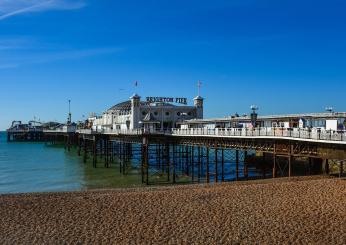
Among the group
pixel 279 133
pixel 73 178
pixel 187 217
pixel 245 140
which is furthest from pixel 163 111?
pixel 187 217

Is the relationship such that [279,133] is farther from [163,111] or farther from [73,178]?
[163,111]

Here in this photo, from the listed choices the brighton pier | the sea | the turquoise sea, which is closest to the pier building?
the brighton pier

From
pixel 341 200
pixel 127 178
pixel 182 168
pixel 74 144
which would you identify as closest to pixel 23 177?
pixel 127 178

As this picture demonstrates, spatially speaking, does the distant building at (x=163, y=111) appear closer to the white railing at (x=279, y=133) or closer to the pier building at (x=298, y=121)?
the pier building at (x=298, y=121)

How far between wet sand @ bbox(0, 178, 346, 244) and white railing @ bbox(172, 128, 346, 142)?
9.28ft

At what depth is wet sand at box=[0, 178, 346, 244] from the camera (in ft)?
52.6

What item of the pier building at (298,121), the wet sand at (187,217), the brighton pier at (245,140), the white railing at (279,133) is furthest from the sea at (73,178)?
the wet sand at (187,217)

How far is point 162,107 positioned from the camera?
59625mm

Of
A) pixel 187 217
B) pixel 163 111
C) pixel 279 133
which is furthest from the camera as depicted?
pixel 163 111

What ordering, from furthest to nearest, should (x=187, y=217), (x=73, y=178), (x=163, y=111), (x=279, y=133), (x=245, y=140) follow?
(x=163, y=111) < (x=73, y=178) < (x=245, y=140) < (x=279, y=133) < (x=187, y=217)

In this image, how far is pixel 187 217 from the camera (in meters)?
18.8

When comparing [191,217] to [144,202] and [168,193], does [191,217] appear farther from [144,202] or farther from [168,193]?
[168,193]

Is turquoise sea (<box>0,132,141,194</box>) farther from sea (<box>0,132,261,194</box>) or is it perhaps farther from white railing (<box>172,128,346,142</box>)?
white railing (<box>172,128,346,142</box>)

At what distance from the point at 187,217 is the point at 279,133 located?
41.0ft
